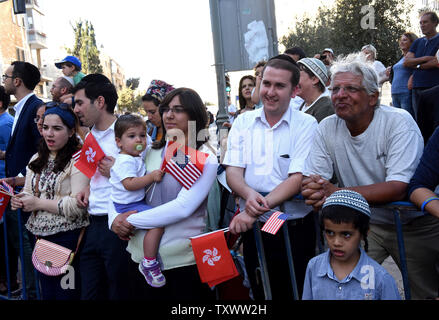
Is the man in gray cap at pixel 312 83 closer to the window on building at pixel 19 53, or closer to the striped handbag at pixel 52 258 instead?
the striped handbag at pixel 52 258

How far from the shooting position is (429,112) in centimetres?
388

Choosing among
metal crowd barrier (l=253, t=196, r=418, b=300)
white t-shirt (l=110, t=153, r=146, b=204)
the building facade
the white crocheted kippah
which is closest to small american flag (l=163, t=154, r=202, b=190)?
white t-shirt (l=110, t=153, r=146, b=204)

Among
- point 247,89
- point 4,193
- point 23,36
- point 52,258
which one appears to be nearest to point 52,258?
point 52,258

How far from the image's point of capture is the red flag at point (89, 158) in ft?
11.2

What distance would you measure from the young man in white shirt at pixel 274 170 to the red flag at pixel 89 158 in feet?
3.35

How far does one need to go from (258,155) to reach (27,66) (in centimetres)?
345

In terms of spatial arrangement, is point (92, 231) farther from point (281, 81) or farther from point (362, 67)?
point (362, 67)

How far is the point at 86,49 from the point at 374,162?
2350 inches

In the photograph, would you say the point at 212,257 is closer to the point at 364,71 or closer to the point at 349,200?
the point at 349,200

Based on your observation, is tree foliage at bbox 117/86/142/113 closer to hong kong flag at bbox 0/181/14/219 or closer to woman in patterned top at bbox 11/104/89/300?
hong kong flag at bbox 0/181/14/219

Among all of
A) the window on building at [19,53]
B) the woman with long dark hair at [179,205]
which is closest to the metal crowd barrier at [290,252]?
the woman with long dark hair at [179,205]

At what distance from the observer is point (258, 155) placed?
3.14 metres

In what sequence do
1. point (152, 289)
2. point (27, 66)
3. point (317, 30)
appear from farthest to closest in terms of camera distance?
1. point (317, 30)
2. point (27, 66)
3. point (152, 289)

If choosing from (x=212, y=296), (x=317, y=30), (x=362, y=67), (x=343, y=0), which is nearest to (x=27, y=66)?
(x=212, y=296)
